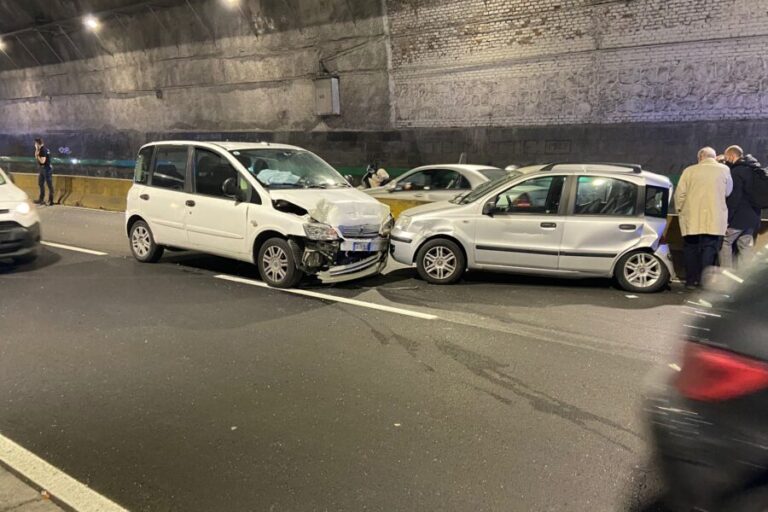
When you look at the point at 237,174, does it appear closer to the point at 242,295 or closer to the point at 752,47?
the point at 242,295

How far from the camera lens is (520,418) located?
384 centimetres

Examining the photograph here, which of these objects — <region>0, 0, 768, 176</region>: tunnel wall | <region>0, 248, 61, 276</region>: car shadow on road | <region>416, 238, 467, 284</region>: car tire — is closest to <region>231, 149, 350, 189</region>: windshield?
<region>416, 238, 467, 284</region>: car tire

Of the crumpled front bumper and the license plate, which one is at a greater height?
the license plate

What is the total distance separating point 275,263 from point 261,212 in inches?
26.6

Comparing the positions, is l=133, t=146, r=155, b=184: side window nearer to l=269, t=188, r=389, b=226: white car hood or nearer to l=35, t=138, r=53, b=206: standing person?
l=269, t=188, r=389, b=226: white car hood

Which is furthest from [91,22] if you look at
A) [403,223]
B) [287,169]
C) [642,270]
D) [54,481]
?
[54,481]

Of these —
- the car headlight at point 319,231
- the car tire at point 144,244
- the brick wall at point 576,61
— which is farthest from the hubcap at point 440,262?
the brick wall at point 576,61

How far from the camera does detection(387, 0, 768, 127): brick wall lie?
11625 mm

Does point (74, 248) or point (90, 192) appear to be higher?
point (90, 192)

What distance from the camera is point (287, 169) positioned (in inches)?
305

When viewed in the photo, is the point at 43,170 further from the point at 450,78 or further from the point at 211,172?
the point at 450,78

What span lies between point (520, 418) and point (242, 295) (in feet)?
13.4

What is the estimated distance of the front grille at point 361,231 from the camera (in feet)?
22.6

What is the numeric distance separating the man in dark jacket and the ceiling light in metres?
23.8
